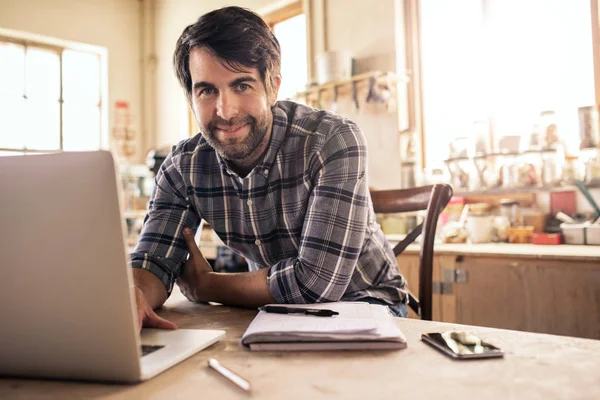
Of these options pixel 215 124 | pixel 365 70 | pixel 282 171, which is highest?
pixel 365 70

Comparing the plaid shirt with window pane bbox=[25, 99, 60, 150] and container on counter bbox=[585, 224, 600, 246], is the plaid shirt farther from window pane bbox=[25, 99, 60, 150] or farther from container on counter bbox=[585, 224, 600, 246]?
window pane bbox=[25, 99, 60, 150]

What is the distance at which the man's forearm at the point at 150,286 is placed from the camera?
109 cm

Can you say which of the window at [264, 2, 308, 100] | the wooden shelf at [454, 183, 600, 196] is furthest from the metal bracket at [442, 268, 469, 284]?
the window at [264, 2, 308, 100]

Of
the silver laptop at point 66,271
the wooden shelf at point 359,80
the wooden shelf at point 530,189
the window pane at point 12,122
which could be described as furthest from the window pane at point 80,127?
the silver laptop at point 66,271

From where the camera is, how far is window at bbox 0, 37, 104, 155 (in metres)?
4.54

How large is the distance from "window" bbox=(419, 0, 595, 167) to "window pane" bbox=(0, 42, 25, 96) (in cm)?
357

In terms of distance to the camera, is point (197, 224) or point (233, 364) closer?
point (233, 364)

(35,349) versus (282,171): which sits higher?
(282,171)

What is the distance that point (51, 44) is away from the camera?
4.73 meters

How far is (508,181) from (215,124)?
1.81m

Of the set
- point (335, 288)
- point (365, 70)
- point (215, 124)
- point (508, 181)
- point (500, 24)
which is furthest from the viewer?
point (365, 70)

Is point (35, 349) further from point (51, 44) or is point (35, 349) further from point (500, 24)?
point (51, 44)

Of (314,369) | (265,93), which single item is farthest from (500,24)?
(314,369)

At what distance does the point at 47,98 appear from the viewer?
475 centimetres
